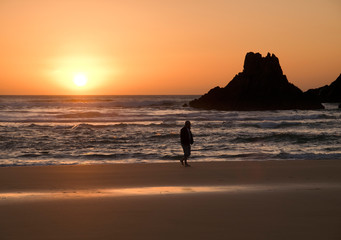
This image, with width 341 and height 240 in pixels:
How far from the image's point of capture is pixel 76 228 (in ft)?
20.4

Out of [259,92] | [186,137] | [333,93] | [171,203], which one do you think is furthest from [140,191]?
[333,93]

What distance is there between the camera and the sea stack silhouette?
62.8m

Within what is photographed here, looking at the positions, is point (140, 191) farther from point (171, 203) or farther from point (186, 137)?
point (186, 137)

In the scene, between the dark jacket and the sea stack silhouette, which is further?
the sea stack silhouette

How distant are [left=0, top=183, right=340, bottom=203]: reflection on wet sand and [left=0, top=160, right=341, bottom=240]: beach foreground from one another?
0.02 metres

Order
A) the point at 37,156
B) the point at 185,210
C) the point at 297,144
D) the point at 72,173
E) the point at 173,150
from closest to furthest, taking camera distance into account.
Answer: the point at 185,210, the point at 72,173, the point at 37,156, the point at 173,150, the point at 297,144

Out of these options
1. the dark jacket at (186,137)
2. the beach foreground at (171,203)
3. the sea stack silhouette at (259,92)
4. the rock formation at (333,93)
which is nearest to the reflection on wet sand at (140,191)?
the beach foreground at (171,203)

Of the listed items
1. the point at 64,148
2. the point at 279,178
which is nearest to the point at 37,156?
the point at 64,148

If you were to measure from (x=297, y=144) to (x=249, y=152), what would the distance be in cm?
419

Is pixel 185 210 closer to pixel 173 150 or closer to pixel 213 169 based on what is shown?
pixel 213 169

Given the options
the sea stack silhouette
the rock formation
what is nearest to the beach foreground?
the sea stack silhouette

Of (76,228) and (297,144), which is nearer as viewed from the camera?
(76,228)

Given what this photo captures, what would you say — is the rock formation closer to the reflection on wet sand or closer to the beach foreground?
the beach foreground

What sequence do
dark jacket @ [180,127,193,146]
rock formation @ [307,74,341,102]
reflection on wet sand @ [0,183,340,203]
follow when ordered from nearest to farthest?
reflection on wet sand @ [0,183,340,203] → dark jacket @ [180,127,193,146] → rock formation @ [307,74,341,102]
